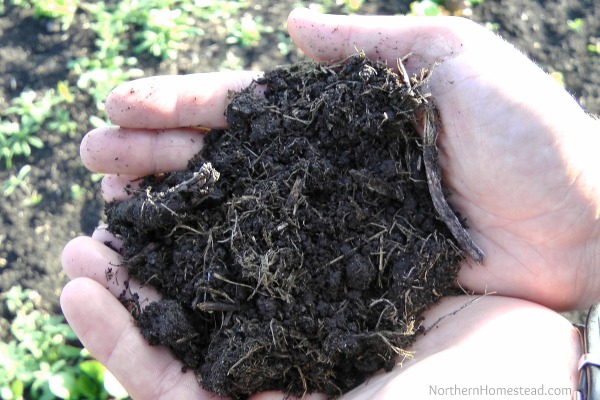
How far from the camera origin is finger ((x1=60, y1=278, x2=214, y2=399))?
2383 mm

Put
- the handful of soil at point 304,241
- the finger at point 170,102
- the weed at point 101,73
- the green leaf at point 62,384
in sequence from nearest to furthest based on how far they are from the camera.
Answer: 1. the handful of soil at point 304,241
2. the finger at point 170,102
3. the green leaf at point 62,384
4. the weed at point 101,73

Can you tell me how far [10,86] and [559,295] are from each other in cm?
390

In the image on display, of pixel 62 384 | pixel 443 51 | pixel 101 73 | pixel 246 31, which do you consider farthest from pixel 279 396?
pixel 246 31

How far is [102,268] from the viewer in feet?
8.46

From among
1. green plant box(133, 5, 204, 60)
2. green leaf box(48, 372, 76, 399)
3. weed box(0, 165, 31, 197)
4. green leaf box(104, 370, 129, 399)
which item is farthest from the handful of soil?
Result: green plant box(133, 5, 204, 60)

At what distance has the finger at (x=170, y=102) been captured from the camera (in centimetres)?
266

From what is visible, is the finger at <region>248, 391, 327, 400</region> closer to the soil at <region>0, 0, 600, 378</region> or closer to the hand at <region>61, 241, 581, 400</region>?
the hand at <region>61, 241, 581, 400</region>

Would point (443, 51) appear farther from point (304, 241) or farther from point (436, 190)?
point (304, 241)

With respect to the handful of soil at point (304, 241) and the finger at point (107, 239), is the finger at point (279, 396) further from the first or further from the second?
the finger at point (107, 239)

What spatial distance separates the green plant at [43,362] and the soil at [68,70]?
0.37 feet

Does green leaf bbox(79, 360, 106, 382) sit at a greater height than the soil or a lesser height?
lesser

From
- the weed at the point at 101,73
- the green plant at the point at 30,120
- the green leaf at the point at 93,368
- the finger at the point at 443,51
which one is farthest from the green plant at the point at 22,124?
the finger at the point at 443,51

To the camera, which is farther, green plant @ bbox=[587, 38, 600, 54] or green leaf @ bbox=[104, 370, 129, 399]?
green plant @ bbox=[587, 38, 600, 54]

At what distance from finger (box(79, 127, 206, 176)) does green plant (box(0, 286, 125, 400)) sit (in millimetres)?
1200
